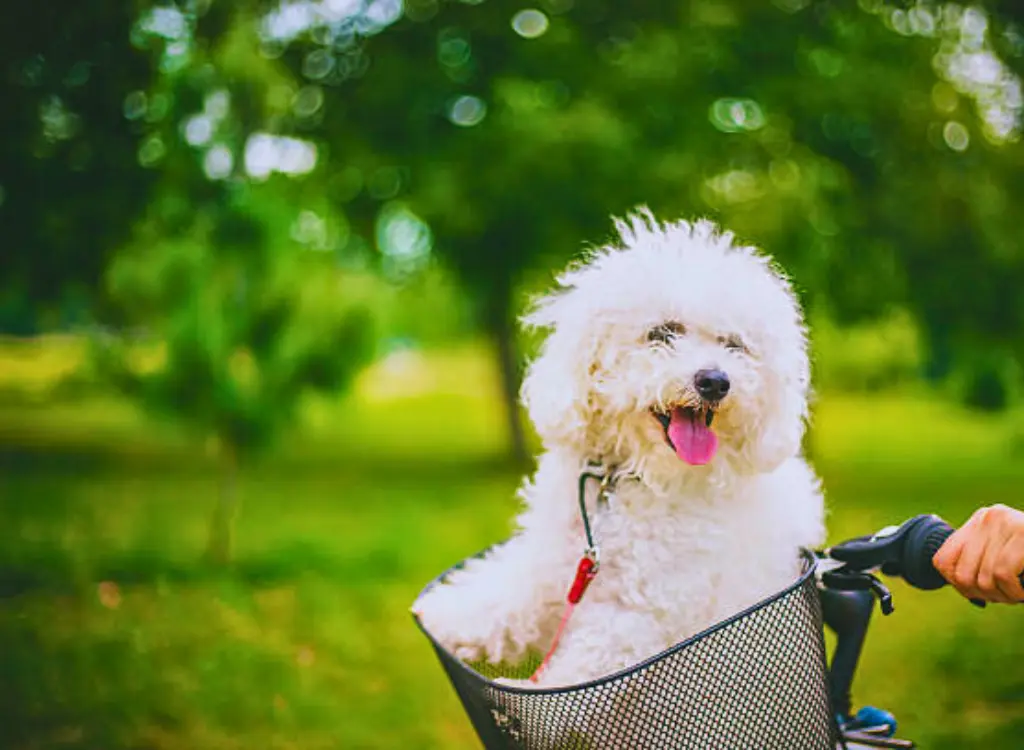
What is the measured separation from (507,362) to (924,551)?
12.1 meters

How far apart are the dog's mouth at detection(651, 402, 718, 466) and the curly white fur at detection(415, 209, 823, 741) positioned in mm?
27

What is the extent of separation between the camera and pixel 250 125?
23.5 ft

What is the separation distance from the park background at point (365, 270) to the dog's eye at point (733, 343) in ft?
9.52

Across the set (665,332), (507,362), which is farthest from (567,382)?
(507,362)

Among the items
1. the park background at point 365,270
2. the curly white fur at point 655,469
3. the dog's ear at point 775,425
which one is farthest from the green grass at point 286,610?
the dog's ear at point 775,425

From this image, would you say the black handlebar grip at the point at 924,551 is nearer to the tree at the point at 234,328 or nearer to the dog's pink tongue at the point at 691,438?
the dog's pink tongue at the point at 691,438

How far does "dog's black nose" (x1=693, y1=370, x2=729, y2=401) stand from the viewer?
2100 mm

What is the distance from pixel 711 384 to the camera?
6.89 ft

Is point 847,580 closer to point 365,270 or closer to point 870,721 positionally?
point 870,721

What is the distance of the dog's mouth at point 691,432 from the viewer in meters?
2.08

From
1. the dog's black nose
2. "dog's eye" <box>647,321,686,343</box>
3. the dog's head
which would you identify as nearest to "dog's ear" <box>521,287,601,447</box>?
the dog's head

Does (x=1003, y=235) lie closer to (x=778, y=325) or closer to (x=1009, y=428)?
(x=1009, y=428)

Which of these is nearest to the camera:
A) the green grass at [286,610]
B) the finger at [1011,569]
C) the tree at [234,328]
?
the finger at [1011,569]

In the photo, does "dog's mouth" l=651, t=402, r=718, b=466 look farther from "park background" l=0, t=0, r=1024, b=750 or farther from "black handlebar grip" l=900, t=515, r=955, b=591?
"park background" l=0, t=0, r=1024, b=750
